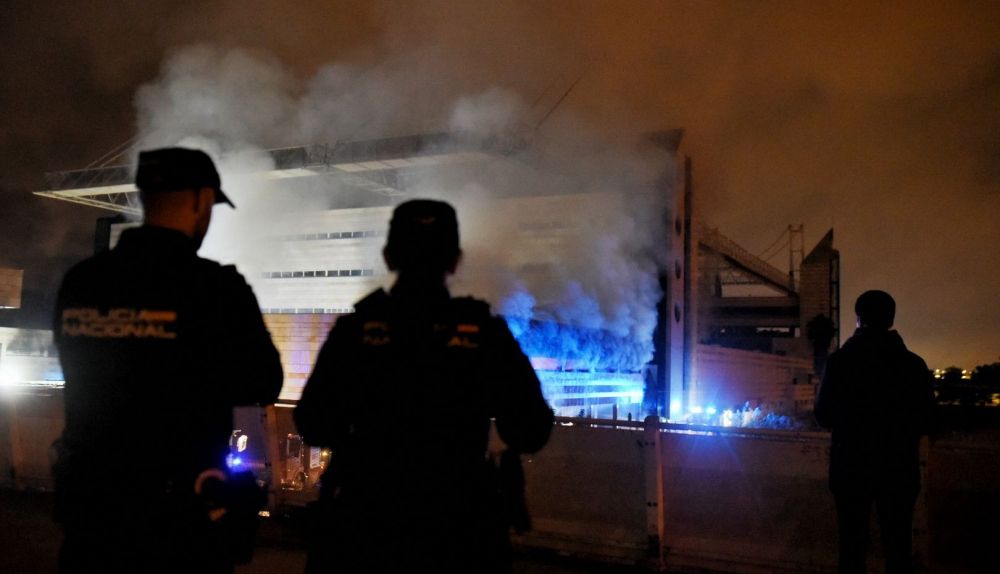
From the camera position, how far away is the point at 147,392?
4.66 ft

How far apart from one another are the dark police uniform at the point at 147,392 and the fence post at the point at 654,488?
8.69 feet

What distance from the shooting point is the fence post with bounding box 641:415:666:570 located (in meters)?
3.75

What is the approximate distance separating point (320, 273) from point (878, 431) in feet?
59.2

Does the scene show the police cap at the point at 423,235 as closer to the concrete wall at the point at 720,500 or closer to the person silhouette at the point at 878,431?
the person silhouette at the point at 878,431

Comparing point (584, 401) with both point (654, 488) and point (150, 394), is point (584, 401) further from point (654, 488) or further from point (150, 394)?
point (150, 394)

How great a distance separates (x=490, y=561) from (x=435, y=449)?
0.80 ft

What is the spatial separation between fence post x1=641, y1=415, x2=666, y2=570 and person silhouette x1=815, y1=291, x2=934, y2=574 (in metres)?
1.08

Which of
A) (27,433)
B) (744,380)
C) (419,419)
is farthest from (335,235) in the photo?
(419,419)

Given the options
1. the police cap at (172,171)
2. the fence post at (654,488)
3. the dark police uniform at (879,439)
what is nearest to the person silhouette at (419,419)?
the police cap at (172,171)

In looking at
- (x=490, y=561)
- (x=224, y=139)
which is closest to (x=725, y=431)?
(x=490, y=561)

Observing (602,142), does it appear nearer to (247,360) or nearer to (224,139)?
(224,139)

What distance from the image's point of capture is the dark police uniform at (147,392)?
139 cm

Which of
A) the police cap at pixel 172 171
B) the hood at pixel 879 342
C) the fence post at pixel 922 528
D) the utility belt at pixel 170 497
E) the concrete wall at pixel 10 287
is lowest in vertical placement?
the fence post at pixel 922 528

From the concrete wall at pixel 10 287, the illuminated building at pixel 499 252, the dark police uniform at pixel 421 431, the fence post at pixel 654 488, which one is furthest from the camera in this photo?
the concrete wall at pixel 10 287
